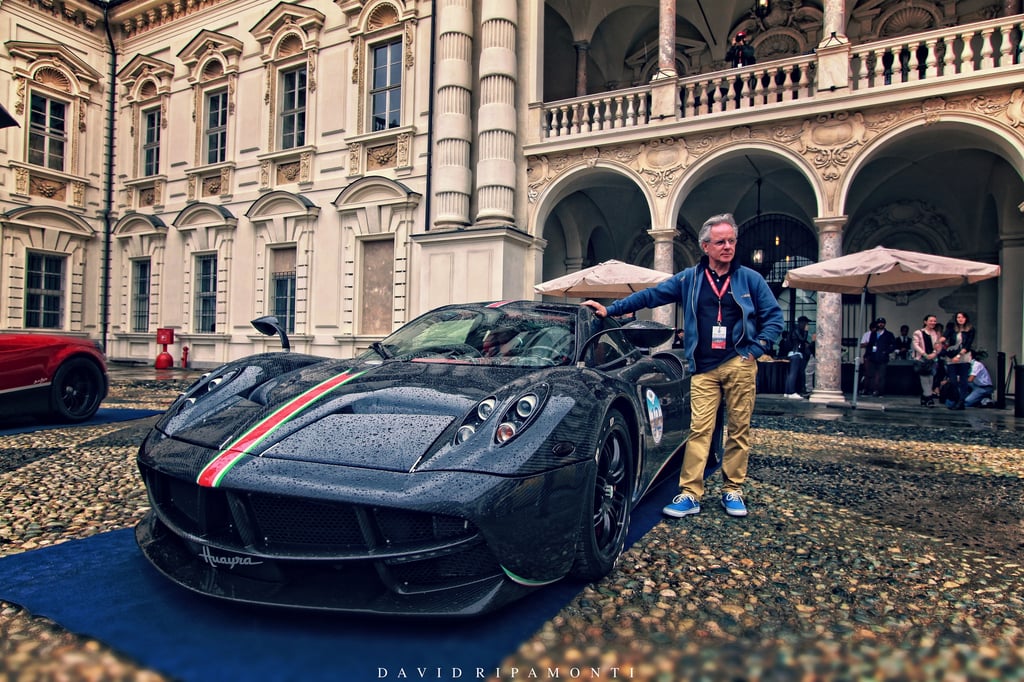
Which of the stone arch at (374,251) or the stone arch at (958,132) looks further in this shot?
the stone arch at (374,251)

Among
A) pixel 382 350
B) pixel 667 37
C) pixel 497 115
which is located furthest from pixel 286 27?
pixel 382 350

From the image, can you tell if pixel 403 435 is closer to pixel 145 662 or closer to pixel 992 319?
pixel 145 662

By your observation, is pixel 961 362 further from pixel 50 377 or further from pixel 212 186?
pixel 212 186

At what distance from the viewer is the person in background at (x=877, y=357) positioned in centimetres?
1239

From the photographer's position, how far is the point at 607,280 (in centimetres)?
1001

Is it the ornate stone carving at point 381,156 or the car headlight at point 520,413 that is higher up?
the ornate stone carving at point 381,156

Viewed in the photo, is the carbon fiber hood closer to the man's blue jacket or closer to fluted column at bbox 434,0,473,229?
the man's blue jacket

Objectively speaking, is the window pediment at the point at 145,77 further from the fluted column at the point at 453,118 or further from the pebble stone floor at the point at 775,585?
the pebble stone floor at the point at 775,585

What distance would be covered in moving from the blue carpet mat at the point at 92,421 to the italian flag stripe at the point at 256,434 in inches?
206

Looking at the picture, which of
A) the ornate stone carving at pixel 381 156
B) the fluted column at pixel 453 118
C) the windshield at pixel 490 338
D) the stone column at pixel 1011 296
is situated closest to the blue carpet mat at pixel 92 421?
the windshield at pixel 490 338

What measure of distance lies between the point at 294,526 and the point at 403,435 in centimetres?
46

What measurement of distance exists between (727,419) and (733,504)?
471 mm

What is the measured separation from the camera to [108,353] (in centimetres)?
1894

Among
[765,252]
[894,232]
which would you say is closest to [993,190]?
[894,232]
